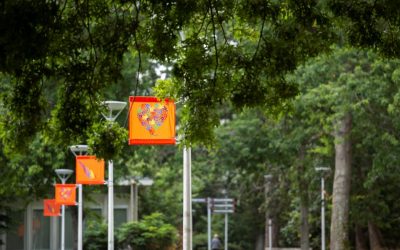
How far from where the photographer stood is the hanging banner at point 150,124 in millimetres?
19312

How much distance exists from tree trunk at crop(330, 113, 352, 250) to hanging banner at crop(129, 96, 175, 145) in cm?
1281

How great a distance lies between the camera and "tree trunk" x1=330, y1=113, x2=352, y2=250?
31578mm

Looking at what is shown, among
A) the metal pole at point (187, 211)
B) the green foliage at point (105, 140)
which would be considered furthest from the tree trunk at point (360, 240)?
the green foliage at point (105, 140)

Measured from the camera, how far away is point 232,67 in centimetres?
1170

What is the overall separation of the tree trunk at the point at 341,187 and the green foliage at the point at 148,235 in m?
5.82

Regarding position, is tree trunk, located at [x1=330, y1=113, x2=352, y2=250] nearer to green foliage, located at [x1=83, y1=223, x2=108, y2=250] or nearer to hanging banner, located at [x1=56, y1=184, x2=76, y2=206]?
green foliage, located at [x1=83, y1=223, x2=108, y2=250]

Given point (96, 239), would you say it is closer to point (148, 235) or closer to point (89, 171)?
point (148, 235)

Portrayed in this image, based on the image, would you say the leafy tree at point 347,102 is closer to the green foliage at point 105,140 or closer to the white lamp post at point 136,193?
the green foliage at point 105,140

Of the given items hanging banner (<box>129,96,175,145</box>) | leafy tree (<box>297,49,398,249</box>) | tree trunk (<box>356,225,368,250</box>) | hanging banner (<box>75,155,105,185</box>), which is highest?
leafy tree (<box>297,49,398,249</box>)

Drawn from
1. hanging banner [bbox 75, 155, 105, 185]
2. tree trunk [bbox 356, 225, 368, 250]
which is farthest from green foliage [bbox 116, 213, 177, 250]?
tree trunk [bbox 356, 225, 368, 250]

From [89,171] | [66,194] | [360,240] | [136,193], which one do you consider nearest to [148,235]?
[66,194]

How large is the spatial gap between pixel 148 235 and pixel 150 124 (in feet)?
39.5

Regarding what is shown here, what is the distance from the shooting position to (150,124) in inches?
767

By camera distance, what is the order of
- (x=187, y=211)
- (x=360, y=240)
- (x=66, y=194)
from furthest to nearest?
(x=360, y=240) → (x=66, y=194) → (x=187, y=211)
